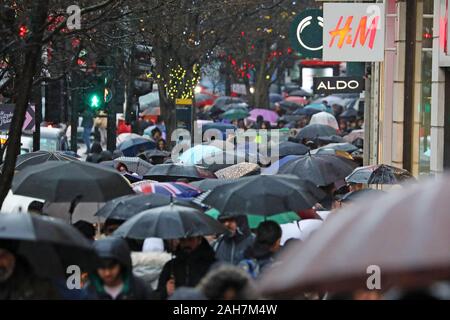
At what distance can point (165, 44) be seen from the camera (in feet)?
102

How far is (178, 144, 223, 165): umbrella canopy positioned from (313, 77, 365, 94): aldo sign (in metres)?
5.85

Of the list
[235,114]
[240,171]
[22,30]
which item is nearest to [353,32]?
[240,171]

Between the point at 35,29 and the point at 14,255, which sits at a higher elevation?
Result: the point at 35,29

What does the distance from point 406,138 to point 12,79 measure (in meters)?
7.25

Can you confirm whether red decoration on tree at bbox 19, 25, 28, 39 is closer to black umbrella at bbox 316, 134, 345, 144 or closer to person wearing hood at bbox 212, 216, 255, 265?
person wearing hood at bbox 212, 216, 255, 265

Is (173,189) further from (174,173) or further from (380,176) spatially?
(174,173)

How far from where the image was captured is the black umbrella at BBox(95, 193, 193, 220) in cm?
1047

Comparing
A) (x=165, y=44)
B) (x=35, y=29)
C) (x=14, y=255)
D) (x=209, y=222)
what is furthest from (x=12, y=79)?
(x=165, y=44)

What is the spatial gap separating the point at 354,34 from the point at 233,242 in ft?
30.0

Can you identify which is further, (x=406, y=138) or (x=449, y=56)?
(x=406, y=138)

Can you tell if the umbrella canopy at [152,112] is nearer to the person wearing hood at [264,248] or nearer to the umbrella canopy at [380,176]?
the umbrella canopy at [380,176]

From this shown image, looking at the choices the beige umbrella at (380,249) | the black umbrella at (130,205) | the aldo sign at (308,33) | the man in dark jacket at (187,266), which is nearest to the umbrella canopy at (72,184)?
the black umbrella at (130,205)
